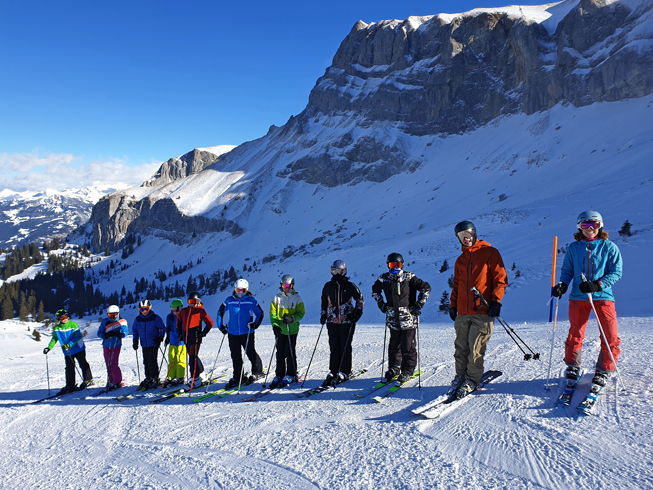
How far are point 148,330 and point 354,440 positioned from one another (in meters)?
5.27

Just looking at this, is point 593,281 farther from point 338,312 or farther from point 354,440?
point 338,312

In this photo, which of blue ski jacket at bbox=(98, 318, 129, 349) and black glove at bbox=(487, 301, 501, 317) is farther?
blue ski jacket at bbox=(98, 318, 129, 349)

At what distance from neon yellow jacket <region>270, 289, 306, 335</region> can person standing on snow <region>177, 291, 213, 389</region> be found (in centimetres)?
152

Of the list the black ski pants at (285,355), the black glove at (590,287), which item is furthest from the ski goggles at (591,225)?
the black ski pants at (285,355)

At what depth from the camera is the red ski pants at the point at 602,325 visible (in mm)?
4500

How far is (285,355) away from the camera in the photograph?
677 cm

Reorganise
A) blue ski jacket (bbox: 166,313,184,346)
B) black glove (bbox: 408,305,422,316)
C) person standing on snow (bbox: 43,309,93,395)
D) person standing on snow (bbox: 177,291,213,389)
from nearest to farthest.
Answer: black glove (bbox: 408,305,422,316), person standing on snow (bbox: 177,291,213,389), blue ski jacket (bbox: 166,313,184,346), person standing on snow (bbox: 43,309,93,395)

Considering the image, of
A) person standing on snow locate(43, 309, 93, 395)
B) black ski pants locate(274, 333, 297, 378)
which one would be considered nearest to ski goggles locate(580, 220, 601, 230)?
black ski pants locate(274, 333, 297, 378)

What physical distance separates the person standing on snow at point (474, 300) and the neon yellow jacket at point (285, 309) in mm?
2700

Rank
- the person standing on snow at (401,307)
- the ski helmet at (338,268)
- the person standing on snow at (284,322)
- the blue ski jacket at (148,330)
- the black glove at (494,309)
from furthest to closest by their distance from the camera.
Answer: the blue ski jacket at (148,330) < the person standing on snow at (284,322) < the ski helmet at (338,268) < the person standing on snow at (401,307) < the black glove at (494,309)

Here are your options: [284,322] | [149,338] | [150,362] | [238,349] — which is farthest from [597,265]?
[150,362]

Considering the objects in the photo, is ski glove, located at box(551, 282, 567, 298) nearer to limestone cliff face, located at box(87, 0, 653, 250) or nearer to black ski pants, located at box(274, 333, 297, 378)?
black ski pants, located at box(274, 333, 297, 378)

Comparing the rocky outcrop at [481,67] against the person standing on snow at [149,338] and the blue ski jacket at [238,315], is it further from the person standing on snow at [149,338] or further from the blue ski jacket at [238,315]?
the person standing on snow at [149,338]

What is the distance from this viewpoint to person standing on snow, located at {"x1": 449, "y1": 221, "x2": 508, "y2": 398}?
4.79 m
